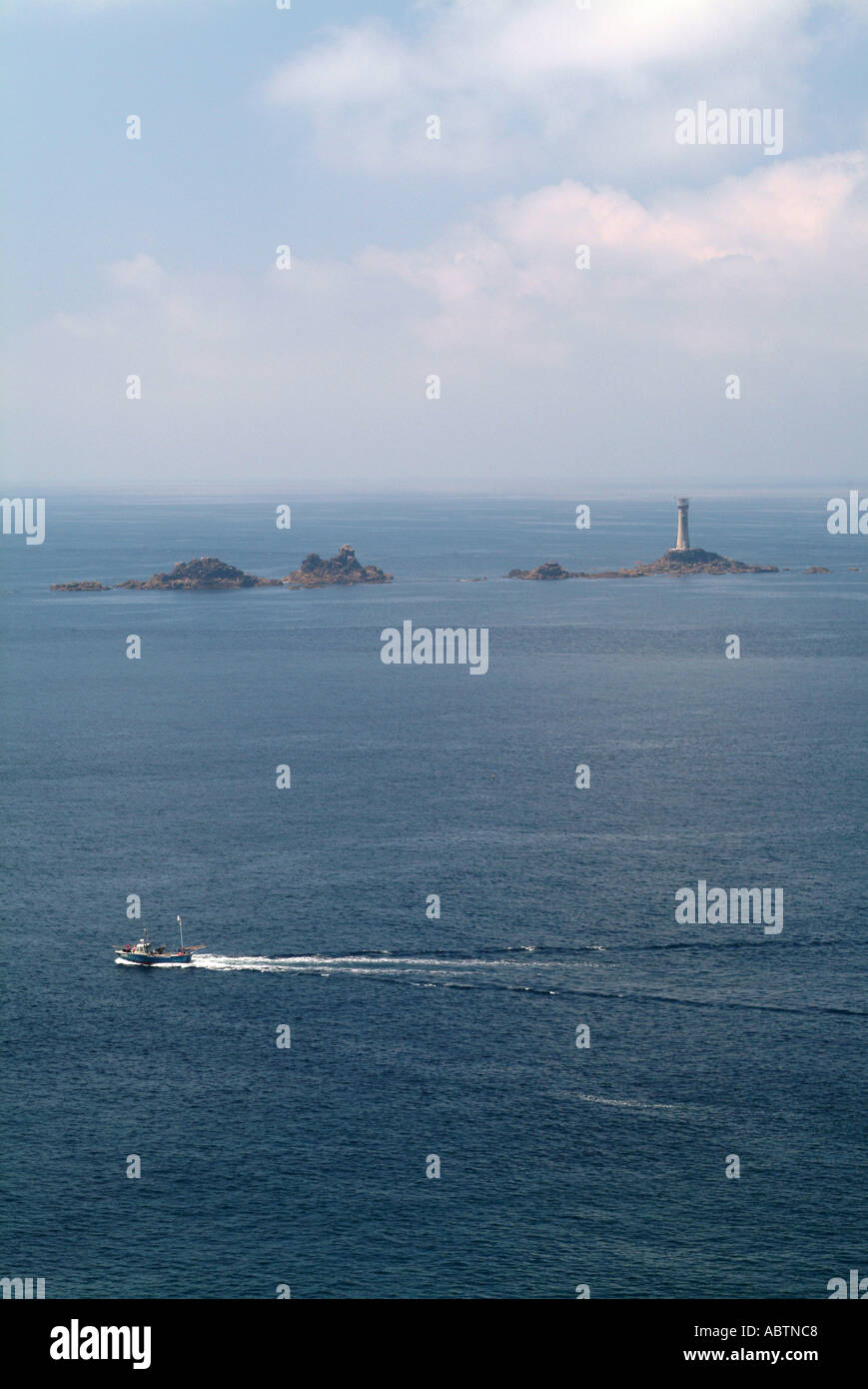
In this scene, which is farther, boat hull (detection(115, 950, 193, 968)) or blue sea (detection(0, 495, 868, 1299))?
boat hull (detection(115, 950, 193, 968))

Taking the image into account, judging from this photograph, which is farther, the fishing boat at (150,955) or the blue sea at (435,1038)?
the fishing boat at (150,955)

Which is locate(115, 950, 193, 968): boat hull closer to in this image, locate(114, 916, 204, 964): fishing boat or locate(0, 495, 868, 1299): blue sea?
locate(114, 916, 204, 964): fishing boat

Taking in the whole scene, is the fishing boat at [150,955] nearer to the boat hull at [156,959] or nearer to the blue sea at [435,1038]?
the boat hull at [156,959]

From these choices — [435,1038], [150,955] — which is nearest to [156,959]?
[150,955]

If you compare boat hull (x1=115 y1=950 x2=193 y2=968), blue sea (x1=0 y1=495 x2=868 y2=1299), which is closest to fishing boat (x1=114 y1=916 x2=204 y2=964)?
boat hull (x1=115 y1=950 x2=193 y2=968)

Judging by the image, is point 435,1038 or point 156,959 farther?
point 156,959

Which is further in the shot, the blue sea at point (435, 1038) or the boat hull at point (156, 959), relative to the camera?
the boat hull at point (156, 959)

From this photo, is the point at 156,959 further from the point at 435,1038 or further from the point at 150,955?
the point at 435,1038

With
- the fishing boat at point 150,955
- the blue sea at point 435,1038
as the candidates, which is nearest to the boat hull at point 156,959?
the fishing boat at point 150,955

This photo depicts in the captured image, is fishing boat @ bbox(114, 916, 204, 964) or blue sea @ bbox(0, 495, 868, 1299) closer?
blue sea @ bbox(0, 495, 868, 1299)

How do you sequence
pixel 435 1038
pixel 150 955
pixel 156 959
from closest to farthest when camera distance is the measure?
pixel 435 1038 < pixel 150 955 < pixel 156 959

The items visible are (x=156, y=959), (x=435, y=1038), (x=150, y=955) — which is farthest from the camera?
(x=156, y=959)

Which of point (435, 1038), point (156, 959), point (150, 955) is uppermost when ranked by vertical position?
point (150, 955)

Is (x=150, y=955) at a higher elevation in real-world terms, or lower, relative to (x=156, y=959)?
higher
